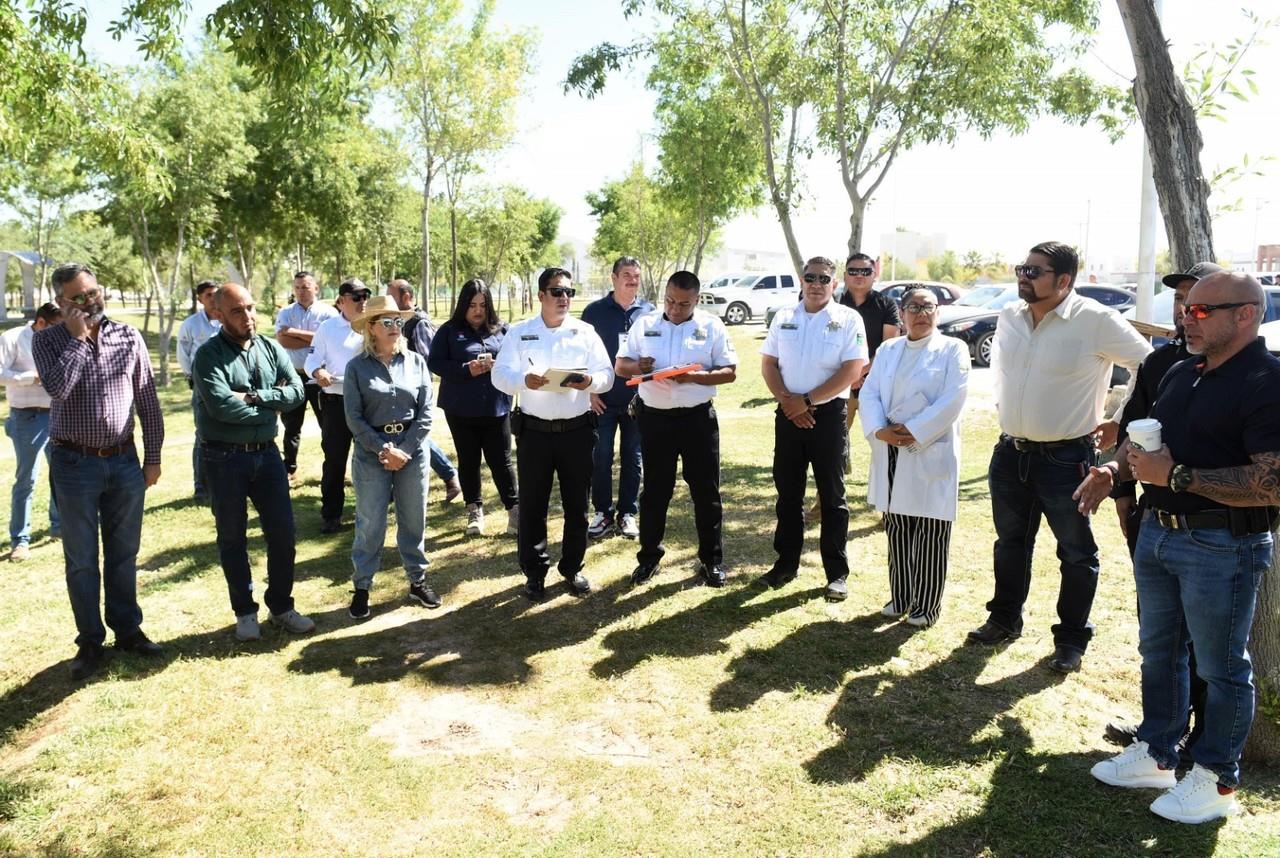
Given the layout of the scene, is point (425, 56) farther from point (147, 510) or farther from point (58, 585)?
point (58, 585)

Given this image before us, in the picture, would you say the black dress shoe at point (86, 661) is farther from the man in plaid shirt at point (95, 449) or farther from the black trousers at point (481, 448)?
the black trousers at point (481, 448)

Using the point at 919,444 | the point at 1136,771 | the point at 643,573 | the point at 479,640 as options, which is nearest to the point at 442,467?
the point at 643,573

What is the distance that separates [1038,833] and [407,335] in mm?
6065

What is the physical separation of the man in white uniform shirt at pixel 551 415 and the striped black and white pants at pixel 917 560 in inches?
70.1

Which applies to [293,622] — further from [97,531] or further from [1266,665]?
[1266,665]

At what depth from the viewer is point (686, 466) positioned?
540 cm

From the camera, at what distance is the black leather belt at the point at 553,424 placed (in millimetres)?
5133

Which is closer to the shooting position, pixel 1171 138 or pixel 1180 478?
pixel 1180 478

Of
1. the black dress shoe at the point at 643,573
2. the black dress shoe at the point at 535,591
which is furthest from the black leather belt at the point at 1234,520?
the black dress shoe at the point at 535,591

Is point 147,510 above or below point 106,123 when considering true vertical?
below

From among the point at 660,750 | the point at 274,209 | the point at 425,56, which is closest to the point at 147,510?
the point at 660,750

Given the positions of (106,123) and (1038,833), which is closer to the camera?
(1038,833)

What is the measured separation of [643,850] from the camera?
2.96 m

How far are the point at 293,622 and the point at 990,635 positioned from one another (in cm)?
372
